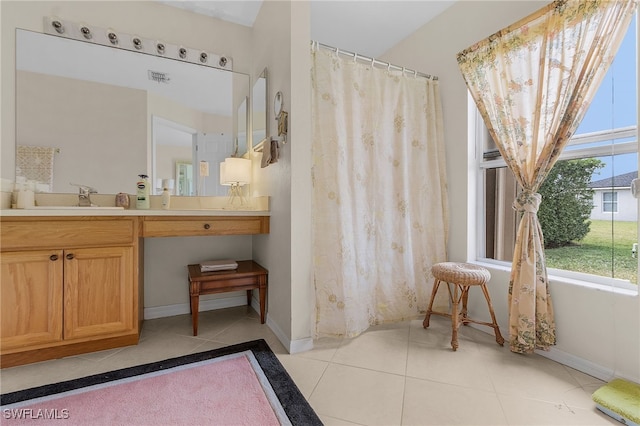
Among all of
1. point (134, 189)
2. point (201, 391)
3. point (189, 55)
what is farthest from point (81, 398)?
point (189, 55)

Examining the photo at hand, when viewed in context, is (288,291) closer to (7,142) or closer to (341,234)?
(341,234)

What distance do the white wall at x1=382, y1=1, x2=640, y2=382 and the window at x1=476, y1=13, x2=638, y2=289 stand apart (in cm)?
18

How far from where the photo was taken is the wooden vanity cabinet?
1.59 meters

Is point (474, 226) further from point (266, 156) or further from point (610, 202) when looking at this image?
point (266, 156)

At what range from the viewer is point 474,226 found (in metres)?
2.34

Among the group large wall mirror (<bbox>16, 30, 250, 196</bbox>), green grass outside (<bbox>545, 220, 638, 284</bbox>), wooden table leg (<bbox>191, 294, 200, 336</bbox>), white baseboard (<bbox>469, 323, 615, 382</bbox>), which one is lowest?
white baseboard (<bbox>469, 323, 615, 382</bbox>)

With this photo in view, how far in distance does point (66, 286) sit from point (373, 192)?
206cm

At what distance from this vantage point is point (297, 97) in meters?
1.83

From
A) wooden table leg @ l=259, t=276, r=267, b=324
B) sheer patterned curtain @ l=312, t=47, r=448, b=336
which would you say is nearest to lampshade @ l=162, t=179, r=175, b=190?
wooden table leg @ l=259, t=276, r=267, b=324

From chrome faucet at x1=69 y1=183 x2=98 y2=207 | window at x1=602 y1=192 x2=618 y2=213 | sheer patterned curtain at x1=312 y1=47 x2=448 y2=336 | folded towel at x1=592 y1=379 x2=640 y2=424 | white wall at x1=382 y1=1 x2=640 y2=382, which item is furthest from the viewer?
chrome faucet at x1=69 y1=183 x2=98 y2=207

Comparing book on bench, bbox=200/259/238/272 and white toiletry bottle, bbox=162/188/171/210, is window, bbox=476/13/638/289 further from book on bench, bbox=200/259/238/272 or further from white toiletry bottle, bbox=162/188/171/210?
white toiletry bottle, bbox=162/188/171/210

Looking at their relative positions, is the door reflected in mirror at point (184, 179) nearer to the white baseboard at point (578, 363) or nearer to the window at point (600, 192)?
the window at point (600, 192)

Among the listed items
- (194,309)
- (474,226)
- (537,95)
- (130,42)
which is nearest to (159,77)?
(130,42)
